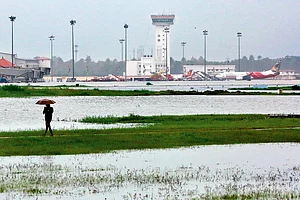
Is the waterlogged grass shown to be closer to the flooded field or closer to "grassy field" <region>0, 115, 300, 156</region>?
the flooded field

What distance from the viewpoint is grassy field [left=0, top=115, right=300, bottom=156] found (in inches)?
1242

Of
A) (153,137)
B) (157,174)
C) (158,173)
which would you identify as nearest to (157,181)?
(157,174)

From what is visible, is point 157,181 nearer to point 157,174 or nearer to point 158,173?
point 157,174

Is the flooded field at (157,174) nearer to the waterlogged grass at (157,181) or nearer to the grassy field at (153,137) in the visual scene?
the waterlogged grass at (157,181)

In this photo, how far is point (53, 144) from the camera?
106ft

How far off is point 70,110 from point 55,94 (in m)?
33.2

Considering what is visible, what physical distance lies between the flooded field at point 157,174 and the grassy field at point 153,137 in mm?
1636

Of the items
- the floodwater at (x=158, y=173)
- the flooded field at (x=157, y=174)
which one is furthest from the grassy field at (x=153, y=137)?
the flooded field at (x=157, y=174)

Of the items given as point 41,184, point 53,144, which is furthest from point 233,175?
point 53,144

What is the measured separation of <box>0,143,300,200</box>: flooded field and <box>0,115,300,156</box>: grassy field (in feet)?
5.37

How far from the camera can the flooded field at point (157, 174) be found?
21203 mm

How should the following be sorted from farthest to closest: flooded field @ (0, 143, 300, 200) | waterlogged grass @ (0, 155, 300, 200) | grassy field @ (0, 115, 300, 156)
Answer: grassy field @ (0, 115, 300, 156)
flooded field @ (0, 143, 300, 200)
waterlogged grass @ (0, 155, 300, 200)

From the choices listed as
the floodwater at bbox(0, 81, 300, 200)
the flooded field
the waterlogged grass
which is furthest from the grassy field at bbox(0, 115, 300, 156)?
the waterlogged grass

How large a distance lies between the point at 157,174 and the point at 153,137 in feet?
34.5
